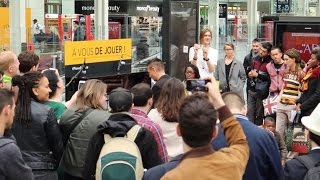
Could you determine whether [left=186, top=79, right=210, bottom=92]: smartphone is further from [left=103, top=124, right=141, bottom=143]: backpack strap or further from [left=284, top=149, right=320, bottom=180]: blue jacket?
[left=284, top=149, right=320, bottom=180]: blue jacket

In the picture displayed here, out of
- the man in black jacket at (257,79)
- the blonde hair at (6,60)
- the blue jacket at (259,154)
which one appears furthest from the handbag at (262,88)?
the blue jacket at (259,154)

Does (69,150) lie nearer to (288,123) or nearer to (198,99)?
(198,99)

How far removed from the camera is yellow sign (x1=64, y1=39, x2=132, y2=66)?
36.9 feet

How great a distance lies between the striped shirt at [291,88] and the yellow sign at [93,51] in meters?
3.67

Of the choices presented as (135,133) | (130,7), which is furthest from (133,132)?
(130,7)

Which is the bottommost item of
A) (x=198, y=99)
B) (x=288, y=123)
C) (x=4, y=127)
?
(x=288, y=123)

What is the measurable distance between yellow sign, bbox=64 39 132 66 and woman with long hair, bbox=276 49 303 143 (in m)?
3.64

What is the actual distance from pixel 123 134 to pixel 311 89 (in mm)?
5279

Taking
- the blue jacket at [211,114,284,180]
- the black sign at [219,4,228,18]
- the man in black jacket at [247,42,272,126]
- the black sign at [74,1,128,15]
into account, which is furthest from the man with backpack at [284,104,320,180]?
the black sign at [219,4,228,18]

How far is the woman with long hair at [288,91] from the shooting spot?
9664mm

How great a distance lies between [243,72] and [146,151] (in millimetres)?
6842

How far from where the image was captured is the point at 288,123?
9.79m

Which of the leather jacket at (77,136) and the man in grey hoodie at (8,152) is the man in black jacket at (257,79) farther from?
the man in grey hoodie at (8,152)

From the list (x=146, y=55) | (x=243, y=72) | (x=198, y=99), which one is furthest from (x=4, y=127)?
(x=146, y=55)
